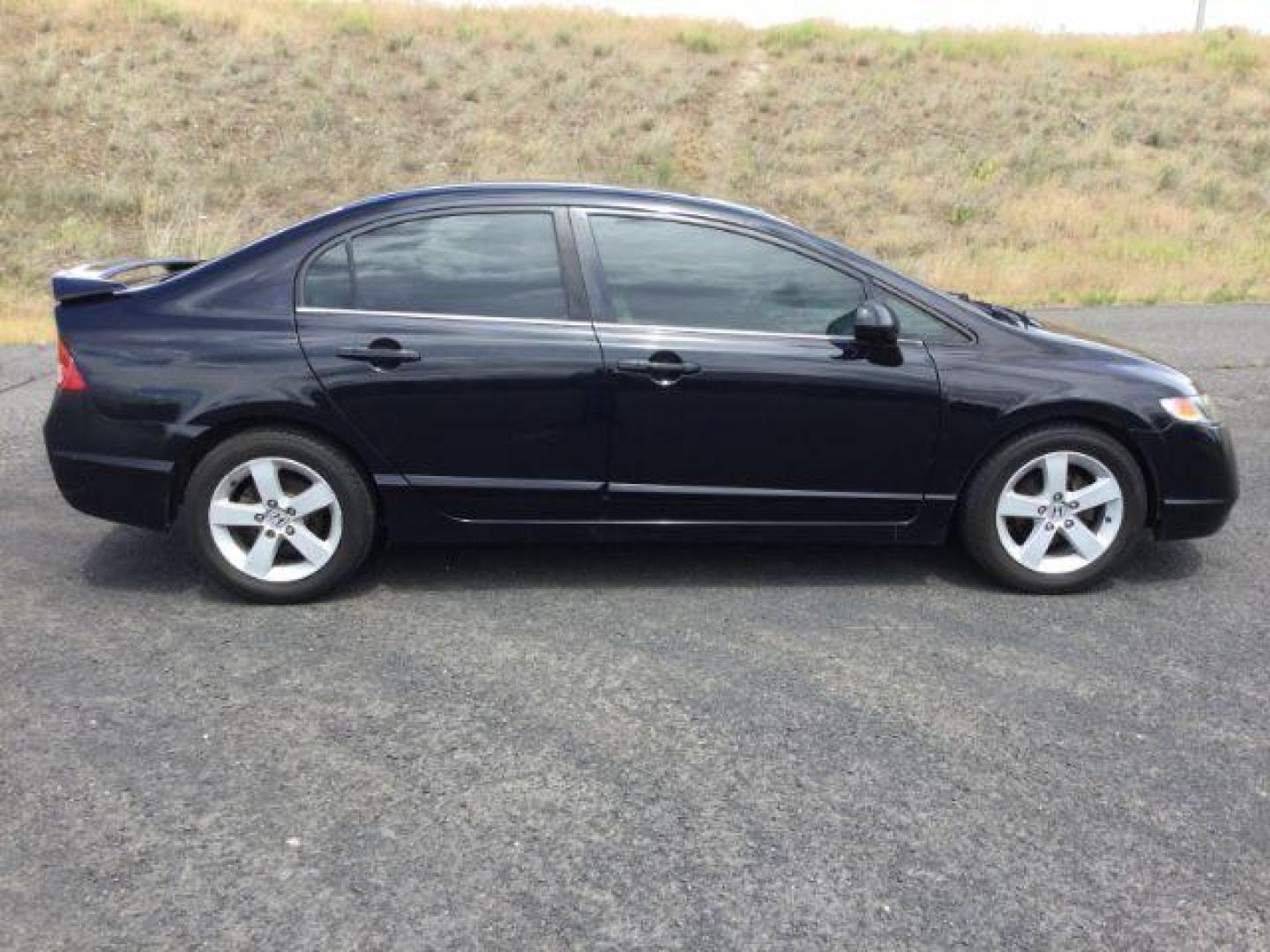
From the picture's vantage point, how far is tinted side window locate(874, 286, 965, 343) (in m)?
4.55

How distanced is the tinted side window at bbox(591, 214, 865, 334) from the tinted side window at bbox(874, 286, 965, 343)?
12cm

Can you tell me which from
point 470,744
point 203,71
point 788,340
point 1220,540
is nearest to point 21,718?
point 470,744

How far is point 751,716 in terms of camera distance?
3613mm

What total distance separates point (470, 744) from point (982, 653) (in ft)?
5.85

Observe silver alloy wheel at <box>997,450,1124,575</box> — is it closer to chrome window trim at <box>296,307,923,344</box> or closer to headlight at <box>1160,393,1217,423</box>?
headlight at <box>1160,393,1217,423</box>

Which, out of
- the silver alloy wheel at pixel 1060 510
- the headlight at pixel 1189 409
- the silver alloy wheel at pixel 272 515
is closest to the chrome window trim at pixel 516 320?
the silver alloy wheel at pixel 272 515

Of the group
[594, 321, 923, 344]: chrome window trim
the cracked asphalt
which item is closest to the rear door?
[594, 321, 923, 344]: chrome window trim

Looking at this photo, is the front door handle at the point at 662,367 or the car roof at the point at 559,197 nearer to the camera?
the front door handle at the point at 662,367

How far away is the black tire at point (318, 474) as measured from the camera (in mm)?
4371

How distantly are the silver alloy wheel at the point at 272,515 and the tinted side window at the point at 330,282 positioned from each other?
606mm

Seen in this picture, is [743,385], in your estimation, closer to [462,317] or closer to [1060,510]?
[462,317]

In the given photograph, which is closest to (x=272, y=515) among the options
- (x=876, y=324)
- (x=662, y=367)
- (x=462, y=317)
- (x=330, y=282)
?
(x=330, y=282)

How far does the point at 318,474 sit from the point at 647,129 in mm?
23572

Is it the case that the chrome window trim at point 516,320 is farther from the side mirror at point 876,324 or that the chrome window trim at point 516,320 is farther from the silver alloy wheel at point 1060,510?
the silver alloy wheel at point 1060,510
